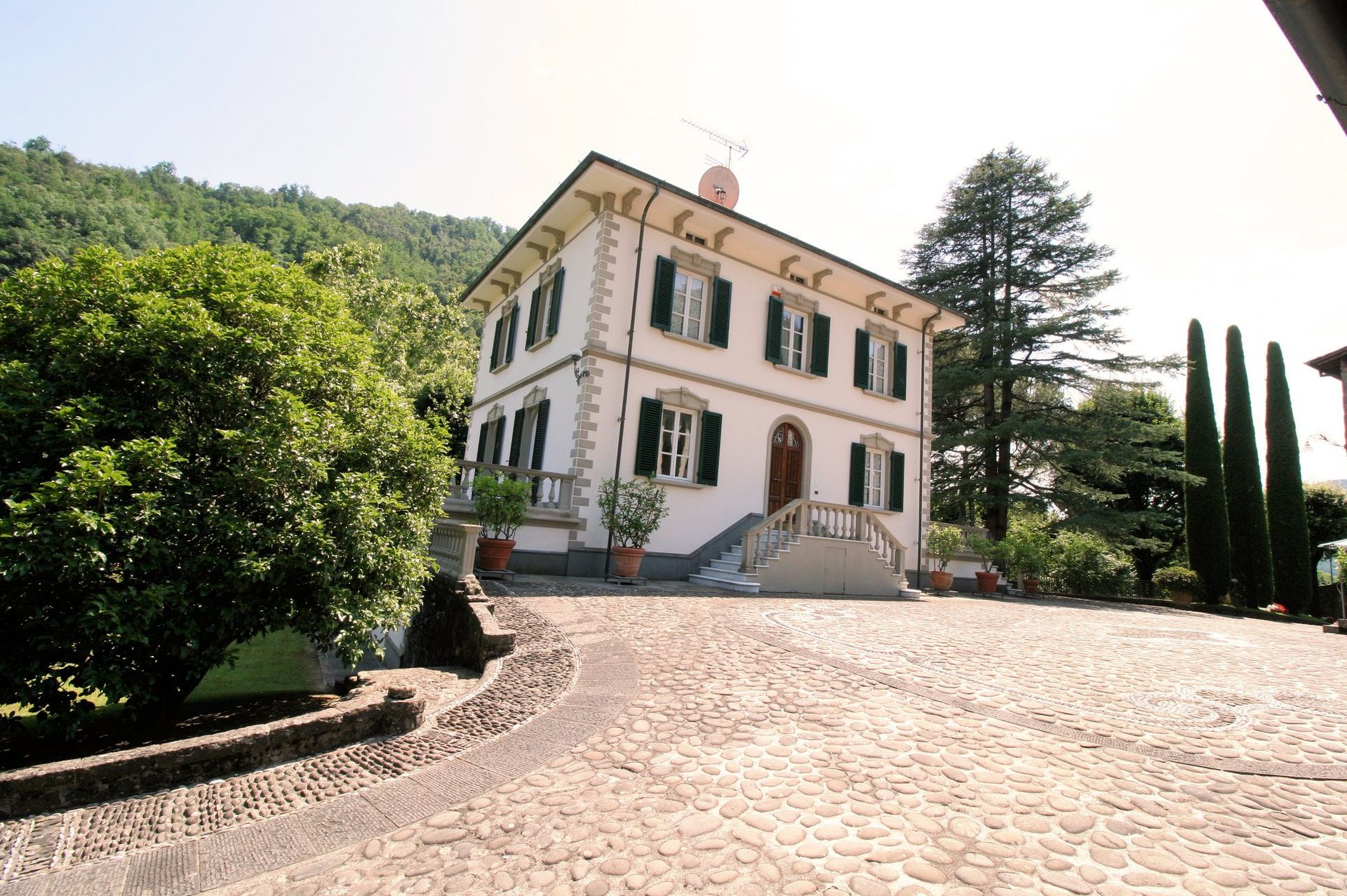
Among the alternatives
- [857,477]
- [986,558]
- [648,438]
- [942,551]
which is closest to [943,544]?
[942,551]

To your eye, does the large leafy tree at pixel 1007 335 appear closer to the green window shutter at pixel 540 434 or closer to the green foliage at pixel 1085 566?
the green foliage at pixel 1085 566

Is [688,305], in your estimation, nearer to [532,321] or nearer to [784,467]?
[532,321]

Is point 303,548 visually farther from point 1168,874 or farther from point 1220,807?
point 1220,807

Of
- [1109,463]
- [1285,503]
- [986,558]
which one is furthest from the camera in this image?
[1285,503]

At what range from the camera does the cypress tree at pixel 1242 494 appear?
64.7 feet

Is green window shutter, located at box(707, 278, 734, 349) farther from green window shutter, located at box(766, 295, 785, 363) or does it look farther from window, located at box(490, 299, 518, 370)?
window, located at box(490, 299, 518, 370)

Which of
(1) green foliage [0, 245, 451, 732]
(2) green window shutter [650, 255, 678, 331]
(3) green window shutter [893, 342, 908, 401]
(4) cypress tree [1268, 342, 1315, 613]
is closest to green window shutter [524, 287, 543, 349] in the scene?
(2) green window shutter [650, 255, 678, 331]

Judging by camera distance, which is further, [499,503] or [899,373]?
[899,373]

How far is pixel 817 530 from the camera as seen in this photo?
1270cm

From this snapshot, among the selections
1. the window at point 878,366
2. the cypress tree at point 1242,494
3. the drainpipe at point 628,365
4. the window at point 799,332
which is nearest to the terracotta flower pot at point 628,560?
the drainpipe at point 628,365

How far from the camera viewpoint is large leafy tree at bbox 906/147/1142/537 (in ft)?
67.3

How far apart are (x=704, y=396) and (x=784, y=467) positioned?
2.77 meters

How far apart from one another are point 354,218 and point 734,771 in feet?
242

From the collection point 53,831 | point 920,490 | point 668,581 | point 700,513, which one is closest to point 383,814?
point 53,831
